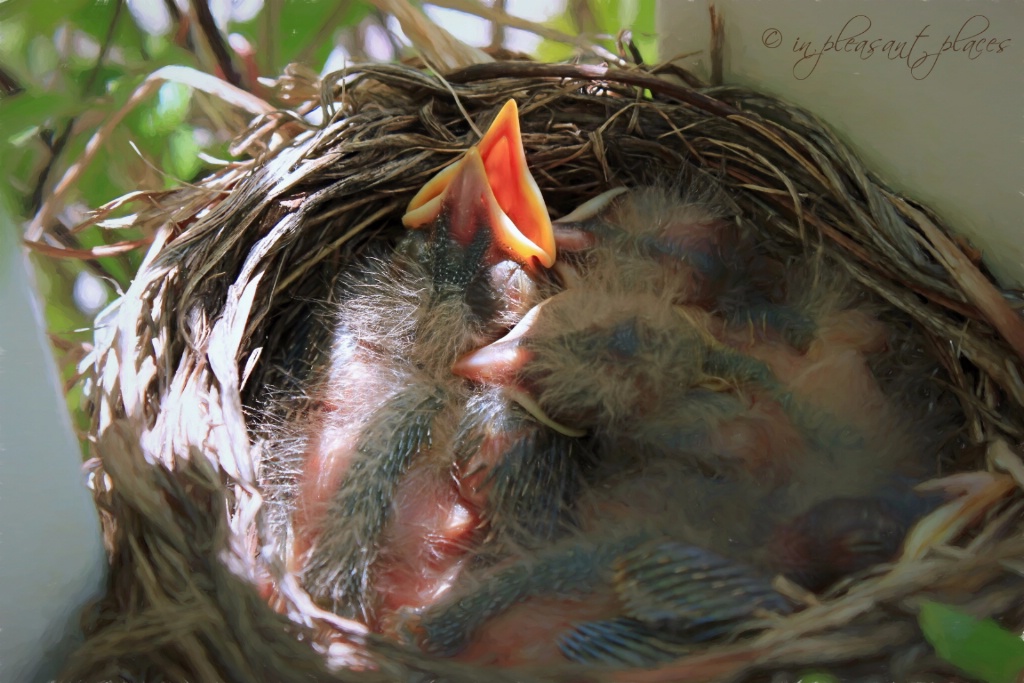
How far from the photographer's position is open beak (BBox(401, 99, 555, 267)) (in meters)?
0.89

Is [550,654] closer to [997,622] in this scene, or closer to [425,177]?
[997,622]

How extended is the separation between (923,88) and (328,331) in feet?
2.52

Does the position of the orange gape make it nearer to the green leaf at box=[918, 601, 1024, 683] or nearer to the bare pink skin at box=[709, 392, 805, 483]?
the bare pink skin at box=[709, 392, 805, 483]

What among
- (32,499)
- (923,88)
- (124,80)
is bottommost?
(32,499)

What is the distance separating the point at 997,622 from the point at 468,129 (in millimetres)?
868

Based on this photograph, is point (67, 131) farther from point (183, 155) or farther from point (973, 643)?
point (973, 643)

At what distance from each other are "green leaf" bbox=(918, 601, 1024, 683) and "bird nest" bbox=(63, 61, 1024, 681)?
29mm

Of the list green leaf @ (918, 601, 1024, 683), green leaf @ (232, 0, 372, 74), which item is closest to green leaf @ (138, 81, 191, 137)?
green leaf @ (232, 0, 372, 74)

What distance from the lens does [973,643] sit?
499mm

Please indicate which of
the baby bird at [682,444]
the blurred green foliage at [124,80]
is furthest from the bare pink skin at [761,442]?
the blurred green foliage at [124,80]

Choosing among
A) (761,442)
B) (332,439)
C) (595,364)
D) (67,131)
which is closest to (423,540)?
(332,439)

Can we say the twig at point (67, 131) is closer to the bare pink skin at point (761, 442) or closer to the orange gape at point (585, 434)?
the orange gape at point (585, 434)

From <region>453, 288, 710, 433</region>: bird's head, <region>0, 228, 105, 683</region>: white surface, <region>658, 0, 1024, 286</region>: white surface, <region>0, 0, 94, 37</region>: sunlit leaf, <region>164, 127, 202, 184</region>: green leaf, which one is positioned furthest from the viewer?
<region>164, 127, 202, 184</region>: green leaf

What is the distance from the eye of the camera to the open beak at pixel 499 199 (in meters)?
0.89
